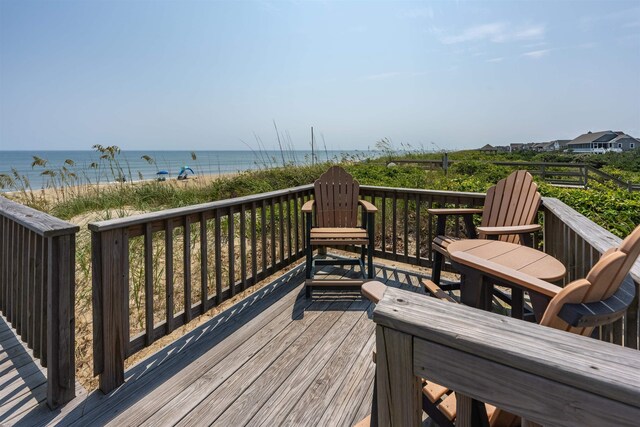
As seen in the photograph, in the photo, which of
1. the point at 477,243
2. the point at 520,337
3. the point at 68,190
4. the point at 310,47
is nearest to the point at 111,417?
the point at 520,337

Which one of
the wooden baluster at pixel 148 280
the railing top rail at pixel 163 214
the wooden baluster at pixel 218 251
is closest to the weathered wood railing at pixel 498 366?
the railing top rail at pixel 163 214

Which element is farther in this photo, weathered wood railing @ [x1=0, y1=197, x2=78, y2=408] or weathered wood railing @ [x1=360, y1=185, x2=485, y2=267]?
weathered wood railing @ [x1=360, y1=185, x2=485, y2=267]

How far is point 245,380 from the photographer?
1946 millimetres

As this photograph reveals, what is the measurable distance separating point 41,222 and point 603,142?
70065 mm

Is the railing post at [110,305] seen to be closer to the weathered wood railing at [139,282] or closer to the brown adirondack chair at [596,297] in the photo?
the weathered wood railing at [139,282]

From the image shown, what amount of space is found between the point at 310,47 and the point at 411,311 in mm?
7202

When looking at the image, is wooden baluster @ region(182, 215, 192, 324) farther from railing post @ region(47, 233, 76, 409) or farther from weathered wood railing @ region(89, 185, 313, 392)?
railing post @ region(47, 233, 76, 409)

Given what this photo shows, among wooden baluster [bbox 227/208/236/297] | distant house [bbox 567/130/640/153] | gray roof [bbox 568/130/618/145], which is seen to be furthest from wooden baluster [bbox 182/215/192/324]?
gray roof [bbox 568/130/618/145]

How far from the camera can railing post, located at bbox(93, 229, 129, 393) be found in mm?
1811

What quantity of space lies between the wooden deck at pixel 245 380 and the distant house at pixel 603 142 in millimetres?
58782

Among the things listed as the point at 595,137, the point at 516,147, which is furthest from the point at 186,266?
the point at 595,137

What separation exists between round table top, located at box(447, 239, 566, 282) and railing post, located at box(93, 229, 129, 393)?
1911 mm

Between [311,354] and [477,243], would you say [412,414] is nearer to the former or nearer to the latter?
[311,354]

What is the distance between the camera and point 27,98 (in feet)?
50.8
